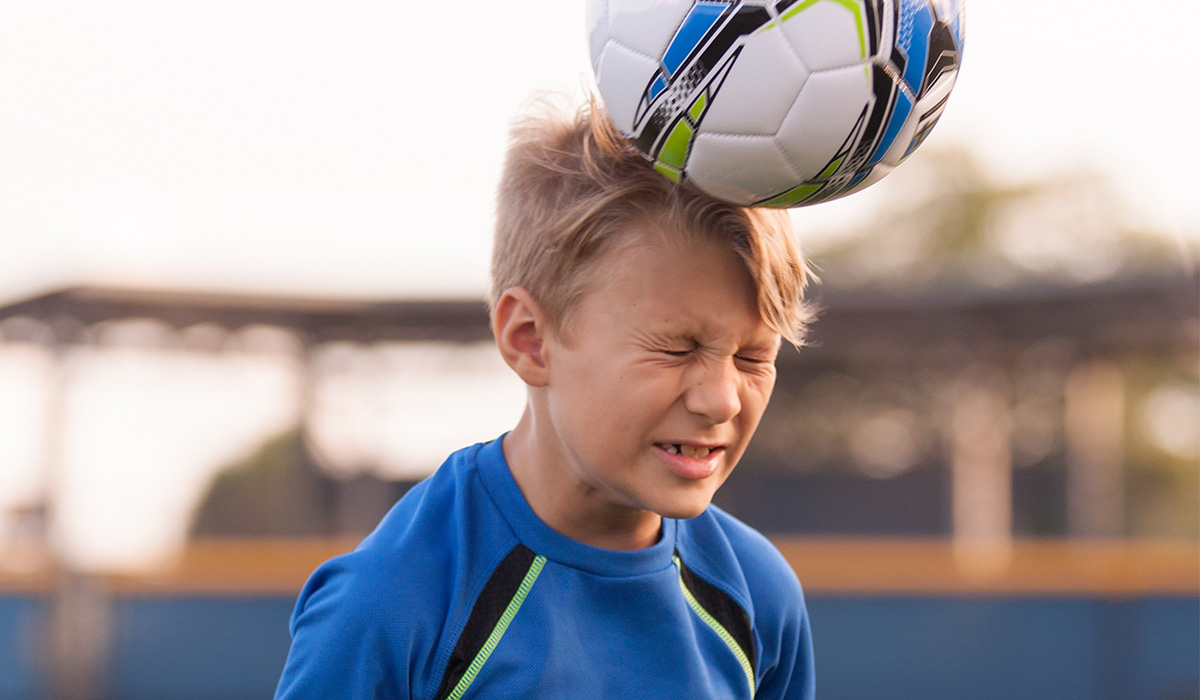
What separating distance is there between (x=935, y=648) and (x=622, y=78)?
24.9ft

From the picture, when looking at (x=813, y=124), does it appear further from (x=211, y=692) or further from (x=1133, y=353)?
(x=1133, y=353)

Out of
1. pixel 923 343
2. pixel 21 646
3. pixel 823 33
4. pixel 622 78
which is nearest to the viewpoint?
pixel 823 33

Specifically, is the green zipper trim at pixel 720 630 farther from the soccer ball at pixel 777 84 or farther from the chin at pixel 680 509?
the soccer ball at pixel 777 84

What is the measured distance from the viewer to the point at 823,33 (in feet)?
4.34

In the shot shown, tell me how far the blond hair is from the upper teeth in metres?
0.22

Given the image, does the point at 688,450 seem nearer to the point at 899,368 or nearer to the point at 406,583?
the point at 406,583

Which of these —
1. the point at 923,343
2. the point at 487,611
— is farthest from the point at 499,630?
the point at 923,343

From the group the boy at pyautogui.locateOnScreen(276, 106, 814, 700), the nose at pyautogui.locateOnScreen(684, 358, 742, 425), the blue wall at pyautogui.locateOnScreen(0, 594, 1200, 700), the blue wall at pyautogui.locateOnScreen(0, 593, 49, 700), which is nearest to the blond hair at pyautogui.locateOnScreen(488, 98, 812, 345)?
the boy at pyautogui.locateOnScreen(276, 106, 814, 700)

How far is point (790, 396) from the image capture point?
674 inches

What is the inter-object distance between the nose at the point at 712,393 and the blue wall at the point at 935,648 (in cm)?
704

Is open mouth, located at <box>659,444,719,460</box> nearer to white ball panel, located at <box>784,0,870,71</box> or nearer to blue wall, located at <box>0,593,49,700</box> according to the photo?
white ball panel, located at <box>784,0,870,71</box>

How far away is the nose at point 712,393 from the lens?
1499mm

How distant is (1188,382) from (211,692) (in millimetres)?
33118

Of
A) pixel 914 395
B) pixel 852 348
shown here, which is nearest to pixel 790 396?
pixel 914 395
